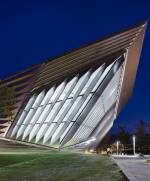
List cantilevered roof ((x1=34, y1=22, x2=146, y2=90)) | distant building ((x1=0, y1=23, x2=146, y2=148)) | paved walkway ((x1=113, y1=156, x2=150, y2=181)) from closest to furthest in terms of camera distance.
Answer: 1. paved walkway ((x1=113, y1=156, x2=150, y2=181))
2. distant building ((x1=0, y1=23, x2=146, y2=148))
3. cantilevered roof ((x1=34, y1=22, x2=146, y2=90))

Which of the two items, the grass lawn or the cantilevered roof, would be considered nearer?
the grass lawn

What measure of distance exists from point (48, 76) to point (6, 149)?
7075mm

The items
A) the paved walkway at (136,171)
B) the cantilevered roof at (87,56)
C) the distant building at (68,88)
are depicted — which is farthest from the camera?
the cantilevered roof at (87,56)

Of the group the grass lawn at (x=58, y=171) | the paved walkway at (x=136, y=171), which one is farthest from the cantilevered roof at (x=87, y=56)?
the grass lawn at (x=58, y=171)

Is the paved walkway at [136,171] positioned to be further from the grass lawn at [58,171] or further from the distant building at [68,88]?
the distant building at [68,88]

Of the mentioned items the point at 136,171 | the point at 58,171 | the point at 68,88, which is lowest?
the point at 58,171

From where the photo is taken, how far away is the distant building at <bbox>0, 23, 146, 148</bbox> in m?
26.0

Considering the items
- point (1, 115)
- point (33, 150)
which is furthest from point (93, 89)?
point (1, 115)

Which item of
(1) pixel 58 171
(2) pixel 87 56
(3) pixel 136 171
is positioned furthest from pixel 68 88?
(1) pixel 58 171

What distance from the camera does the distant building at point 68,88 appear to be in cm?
2605

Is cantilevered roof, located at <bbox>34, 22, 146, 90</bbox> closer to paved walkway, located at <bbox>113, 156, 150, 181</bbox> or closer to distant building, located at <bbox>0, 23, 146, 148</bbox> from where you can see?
distant building, located at <bbox>0, 23, 146, 148</bbox>

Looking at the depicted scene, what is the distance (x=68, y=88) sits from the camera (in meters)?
27.8

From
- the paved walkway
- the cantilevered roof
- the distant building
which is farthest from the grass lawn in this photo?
the cantilevered roof

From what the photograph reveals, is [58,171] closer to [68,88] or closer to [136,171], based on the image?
[136,171]
